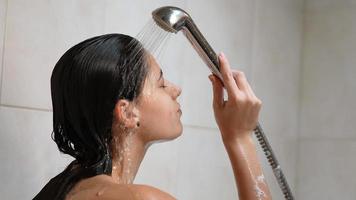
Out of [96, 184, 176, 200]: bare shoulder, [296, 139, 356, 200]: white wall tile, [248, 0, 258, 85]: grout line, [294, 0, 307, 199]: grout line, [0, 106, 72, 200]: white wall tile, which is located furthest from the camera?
[294, 0, 307, 199]: grout line

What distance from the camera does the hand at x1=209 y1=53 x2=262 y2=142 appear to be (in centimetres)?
121

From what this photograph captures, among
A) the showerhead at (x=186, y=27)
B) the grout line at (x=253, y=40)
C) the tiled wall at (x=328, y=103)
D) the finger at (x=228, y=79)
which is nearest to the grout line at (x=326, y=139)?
the tiled wall at (x=328, y=103)

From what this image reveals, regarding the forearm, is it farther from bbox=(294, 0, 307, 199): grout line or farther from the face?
bbox=(294, 0, 307, 199): grout line

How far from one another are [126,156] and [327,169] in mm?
1226

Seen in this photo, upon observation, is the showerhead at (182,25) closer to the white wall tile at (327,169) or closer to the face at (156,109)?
the face at (156,109)

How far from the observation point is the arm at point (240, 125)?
1.21 metres

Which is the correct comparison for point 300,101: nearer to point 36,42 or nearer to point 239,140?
point 239,140

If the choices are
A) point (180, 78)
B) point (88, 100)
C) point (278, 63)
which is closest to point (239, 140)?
point (88, 100)

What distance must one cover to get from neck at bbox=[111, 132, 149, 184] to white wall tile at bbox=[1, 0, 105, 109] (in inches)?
9.1

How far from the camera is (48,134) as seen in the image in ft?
4.15

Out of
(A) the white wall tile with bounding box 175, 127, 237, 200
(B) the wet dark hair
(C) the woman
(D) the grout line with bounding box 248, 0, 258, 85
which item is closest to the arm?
(C) the woman

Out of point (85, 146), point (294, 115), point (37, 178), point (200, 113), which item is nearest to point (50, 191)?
point (85, 146)

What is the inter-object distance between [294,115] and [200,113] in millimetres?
567

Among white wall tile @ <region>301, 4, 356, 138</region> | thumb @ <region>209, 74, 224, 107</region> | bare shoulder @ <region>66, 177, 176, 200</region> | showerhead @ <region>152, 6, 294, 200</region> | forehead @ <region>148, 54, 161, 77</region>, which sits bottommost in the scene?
white wall tile @ <region>301, 4, 356, 138</region>
